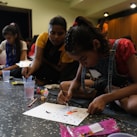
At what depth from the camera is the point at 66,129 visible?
786mm

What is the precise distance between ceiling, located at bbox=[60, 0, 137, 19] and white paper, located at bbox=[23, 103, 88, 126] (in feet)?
9.89

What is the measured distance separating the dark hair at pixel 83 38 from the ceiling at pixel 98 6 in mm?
2807

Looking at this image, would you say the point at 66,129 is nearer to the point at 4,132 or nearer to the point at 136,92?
the point at 4,132

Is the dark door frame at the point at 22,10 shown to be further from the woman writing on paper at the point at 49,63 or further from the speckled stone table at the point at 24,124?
the speckled stone table at the point at 24,124

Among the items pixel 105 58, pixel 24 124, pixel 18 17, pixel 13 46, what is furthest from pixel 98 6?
pixel 24 124

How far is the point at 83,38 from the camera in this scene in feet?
3.16

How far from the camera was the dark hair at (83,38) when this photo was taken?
37.8 inches

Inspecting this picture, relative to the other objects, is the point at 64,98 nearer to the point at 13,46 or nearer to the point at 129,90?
the point at 129,90

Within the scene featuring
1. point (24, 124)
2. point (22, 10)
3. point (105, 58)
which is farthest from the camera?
point (22, 10)

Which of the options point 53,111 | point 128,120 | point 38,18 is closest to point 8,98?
point 53,111

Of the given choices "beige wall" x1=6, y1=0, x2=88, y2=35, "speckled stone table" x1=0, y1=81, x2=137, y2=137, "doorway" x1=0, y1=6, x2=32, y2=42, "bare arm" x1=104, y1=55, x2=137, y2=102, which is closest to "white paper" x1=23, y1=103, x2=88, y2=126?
"speckled stone table" x1=0, y1=81, x2=137, y2=137

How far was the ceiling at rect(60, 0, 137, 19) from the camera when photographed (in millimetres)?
3760

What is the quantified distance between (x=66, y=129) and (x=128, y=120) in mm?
339

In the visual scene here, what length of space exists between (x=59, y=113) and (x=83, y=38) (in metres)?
0.41
